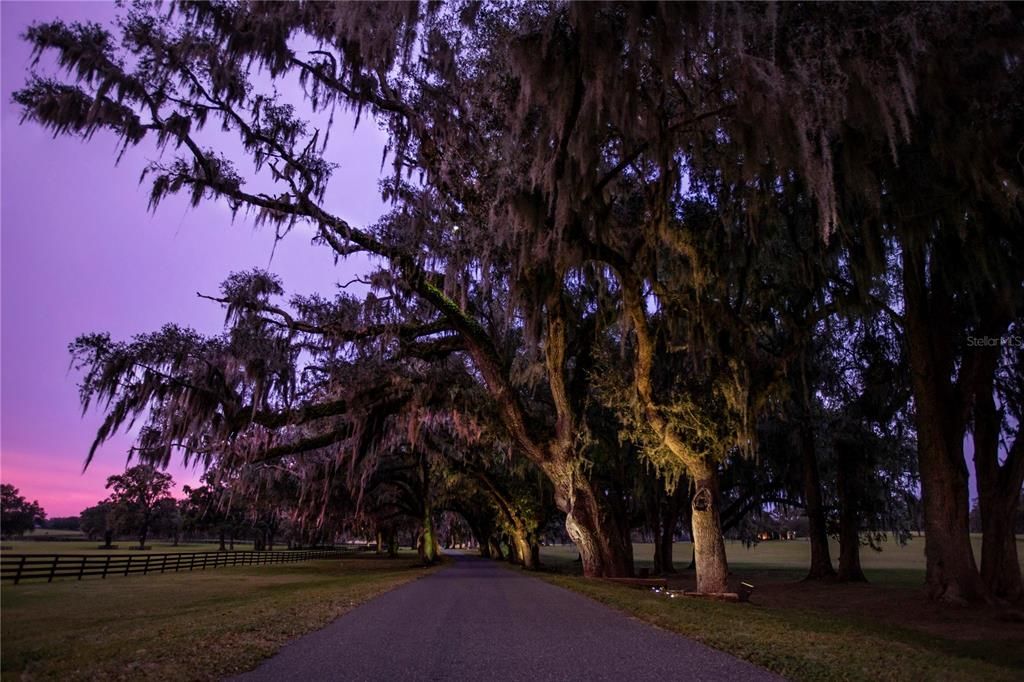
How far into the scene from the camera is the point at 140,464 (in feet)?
53.6

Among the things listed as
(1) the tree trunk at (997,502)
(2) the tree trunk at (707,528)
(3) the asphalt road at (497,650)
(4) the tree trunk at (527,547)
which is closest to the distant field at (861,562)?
(4) the tree trunk at (527,547)

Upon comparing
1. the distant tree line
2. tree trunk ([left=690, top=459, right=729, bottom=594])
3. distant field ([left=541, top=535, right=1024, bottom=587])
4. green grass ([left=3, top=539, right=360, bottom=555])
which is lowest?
green grass ([left=3, top=539, right=360, bottom=555])

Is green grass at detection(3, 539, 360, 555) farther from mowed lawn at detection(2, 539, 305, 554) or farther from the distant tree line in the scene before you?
the distant tree line

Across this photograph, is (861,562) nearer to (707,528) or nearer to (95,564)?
(707,528)

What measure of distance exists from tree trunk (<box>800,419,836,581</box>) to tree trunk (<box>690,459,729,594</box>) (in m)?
10.3

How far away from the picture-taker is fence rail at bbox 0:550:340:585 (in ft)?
69.9

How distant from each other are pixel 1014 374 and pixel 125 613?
22.0 metres

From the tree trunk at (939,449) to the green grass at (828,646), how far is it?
539 centimetres

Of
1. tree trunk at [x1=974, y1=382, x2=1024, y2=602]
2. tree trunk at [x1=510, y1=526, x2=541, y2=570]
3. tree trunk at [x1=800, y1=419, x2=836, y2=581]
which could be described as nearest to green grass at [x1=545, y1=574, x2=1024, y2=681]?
tree trunk at [x1=974, y1=382, x2=1024, y2=602]

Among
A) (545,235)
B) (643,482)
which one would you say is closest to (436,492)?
(643,482)

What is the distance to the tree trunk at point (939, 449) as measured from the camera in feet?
47.2

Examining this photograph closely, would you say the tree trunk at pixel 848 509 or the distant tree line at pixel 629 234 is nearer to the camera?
the distant tree line at pixel 629 234

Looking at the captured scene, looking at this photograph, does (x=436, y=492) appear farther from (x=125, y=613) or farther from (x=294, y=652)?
(x=294, y=652)

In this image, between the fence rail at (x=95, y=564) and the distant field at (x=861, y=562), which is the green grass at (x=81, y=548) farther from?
the distant field at (x=861, y=562)
